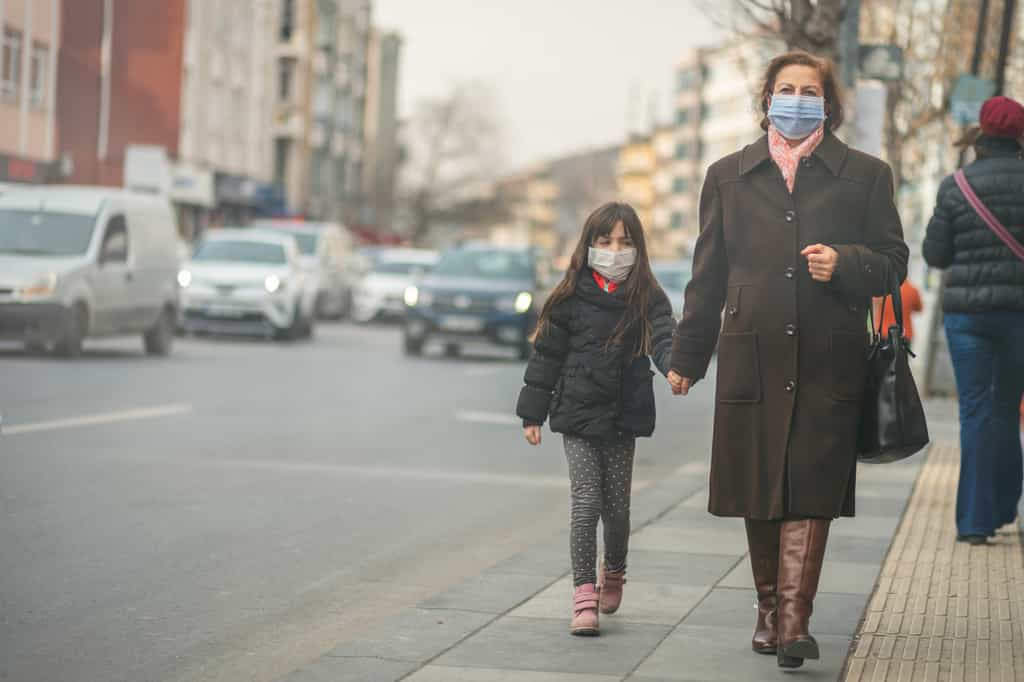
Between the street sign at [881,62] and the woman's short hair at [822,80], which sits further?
the street sign at [881,62]

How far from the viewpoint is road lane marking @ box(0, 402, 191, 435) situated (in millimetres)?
14234

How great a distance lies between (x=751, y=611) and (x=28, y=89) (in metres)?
41.4

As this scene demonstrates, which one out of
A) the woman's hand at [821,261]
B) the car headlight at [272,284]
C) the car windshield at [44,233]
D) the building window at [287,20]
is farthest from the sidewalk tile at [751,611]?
the building window at [287,20]

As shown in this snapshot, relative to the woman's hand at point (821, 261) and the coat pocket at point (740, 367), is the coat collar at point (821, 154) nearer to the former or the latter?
the woman's hand at point (821, 261)

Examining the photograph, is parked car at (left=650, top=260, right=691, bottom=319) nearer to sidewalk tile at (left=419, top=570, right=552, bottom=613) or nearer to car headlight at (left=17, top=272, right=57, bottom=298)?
car headlight at (left=17, top=272, right=57, bottom=298)

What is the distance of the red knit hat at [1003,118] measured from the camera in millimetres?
9031

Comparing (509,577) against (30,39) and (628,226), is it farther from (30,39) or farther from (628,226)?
(30,39)

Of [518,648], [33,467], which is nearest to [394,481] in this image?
[33,467]

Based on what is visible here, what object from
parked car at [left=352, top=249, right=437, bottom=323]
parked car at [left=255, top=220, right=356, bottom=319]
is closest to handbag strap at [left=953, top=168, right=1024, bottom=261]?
parked car at [left=255, top=220, right=356, bottom=319]

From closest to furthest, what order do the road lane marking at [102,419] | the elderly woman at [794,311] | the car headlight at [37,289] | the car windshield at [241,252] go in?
1. the elderly woman at [794,311]
2. the road lane marking at [102,419]
3. the car headlight at [37,289]
4. the car windshield at [241,252]

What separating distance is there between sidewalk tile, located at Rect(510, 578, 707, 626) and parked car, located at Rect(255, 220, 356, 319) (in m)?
29.4

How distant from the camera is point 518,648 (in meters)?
6.71

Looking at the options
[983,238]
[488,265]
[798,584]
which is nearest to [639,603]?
[798,584]

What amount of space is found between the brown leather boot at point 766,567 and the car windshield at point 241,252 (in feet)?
86.3
